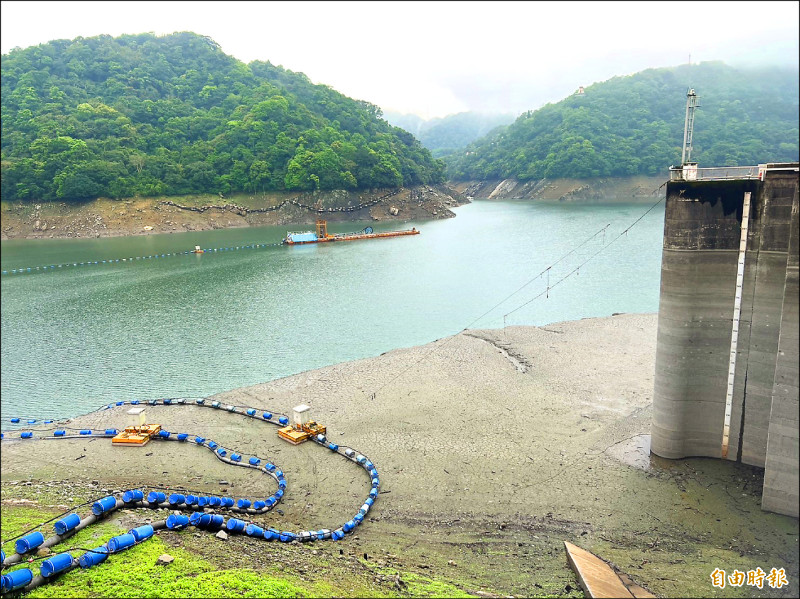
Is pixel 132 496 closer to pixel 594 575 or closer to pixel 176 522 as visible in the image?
pixel 176 522

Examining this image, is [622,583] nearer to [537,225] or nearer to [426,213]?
[537,225]

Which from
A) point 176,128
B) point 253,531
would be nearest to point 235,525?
point 253,531

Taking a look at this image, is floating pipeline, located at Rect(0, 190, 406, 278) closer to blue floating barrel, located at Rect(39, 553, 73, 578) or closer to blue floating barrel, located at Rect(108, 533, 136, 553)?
blue floating barrel, located at Rect(108, 533, 136, 553)

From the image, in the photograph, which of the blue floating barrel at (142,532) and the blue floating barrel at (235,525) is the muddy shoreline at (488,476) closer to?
the blue floating barrel at (142,532)

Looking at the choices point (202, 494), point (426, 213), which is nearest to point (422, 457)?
point (202, 494)

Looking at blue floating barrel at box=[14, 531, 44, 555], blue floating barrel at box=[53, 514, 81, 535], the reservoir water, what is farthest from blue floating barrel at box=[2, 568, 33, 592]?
the reservoir water

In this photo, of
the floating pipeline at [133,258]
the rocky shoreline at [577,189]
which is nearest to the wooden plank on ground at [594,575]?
the floating pipeline at [133,258]
